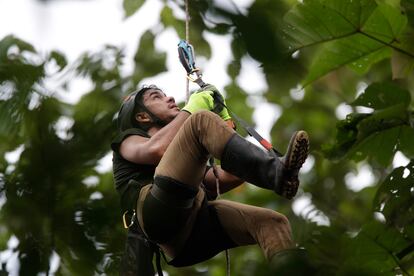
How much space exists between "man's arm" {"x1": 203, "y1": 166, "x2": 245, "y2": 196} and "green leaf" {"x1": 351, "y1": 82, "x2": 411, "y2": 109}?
2.20ft

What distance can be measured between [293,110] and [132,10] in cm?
282

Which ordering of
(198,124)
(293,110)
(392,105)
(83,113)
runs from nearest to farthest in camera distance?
1. (83,113)
2. (198,124)
3. (392,105)
4. (293,110)

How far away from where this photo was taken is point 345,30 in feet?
10.0

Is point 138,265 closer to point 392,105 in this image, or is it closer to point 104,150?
point 392,105

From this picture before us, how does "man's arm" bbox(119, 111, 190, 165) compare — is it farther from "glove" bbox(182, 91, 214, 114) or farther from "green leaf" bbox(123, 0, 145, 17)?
"green leaf" bbox(123, 0, 145, 17)

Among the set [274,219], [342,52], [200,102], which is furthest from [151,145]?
[342,52]

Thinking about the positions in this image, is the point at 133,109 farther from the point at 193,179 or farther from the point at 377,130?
the point at 377,130

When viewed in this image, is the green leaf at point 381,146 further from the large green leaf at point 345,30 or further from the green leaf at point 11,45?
the green leaf at point 11,45

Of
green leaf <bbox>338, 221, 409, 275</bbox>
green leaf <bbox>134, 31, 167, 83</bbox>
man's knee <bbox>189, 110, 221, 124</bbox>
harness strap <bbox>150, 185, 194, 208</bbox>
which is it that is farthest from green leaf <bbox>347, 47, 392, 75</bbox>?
green leaf <bbox>134, 31, 167, 83</bbox>

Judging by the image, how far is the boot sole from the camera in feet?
8.38

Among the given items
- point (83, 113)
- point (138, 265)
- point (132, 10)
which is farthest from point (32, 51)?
point (132, 10)

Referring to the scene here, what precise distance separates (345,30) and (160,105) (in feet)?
3.11

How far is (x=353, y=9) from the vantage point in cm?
296

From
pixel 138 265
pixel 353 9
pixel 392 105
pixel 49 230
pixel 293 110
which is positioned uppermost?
pixel 49 230
